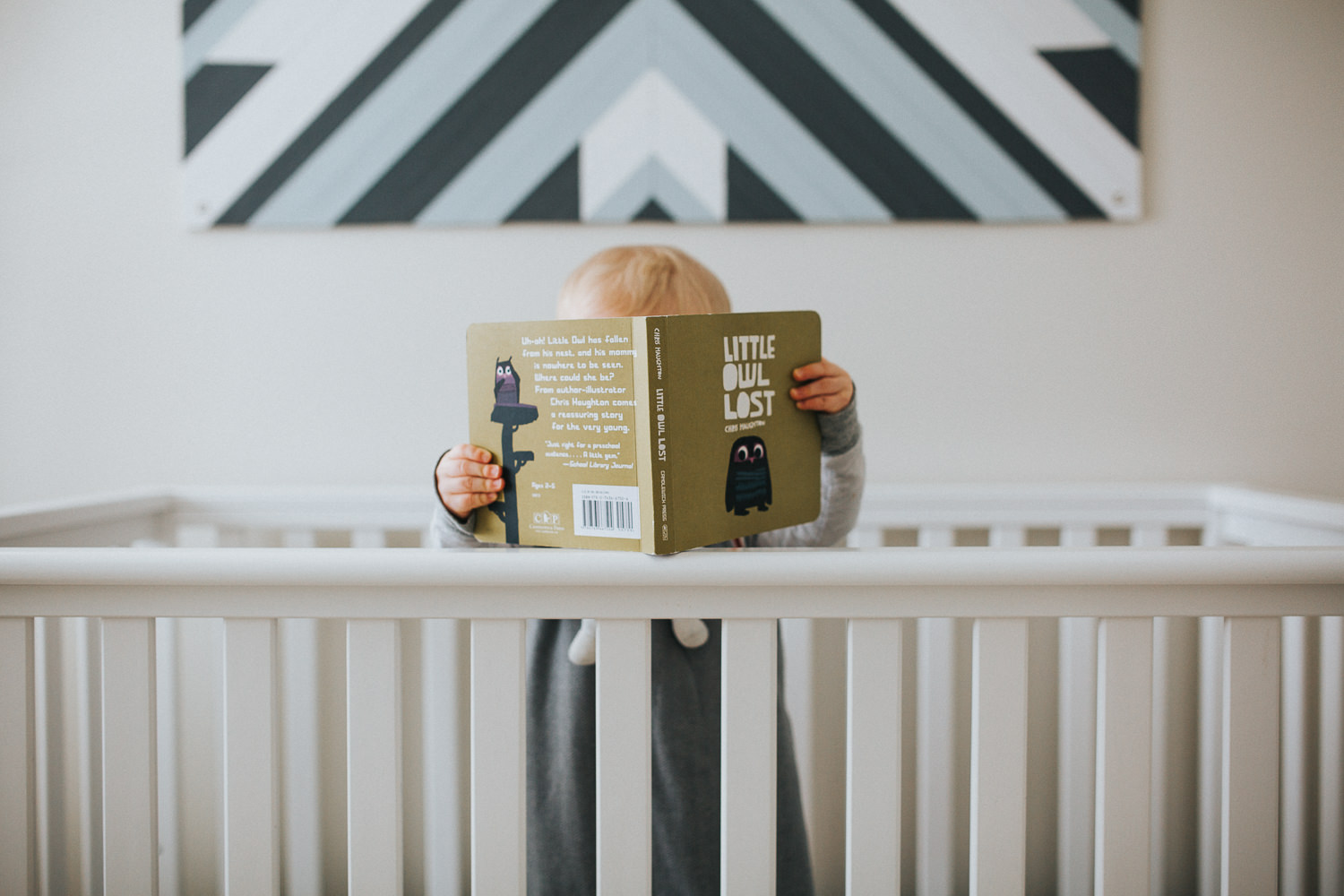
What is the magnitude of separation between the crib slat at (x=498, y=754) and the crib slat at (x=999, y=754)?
29 cm

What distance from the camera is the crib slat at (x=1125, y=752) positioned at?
1.60ft

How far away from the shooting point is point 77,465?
3.64 feet

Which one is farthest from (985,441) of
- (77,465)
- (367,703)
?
(77,465)

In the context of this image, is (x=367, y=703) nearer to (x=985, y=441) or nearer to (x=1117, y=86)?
(x=985, y=441)

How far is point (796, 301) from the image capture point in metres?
1.07

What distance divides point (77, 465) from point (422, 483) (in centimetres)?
50

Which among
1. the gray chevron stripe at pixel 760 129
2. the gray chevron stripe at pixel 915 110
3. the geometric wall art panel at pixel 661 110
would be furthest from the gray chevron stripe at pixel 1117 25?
the gray chevron stripe at pixel 760 129

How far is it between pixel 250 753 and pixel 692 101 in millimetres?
932

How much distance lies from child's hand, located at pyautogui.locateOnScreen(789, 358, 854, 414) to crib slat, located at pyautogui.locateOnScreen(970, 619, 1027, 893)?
0.18 m

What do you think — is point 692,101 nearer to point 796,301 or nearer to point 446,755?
point 796,301

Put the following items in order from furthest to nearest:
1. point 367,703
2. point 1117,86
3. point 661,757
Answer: point 1117,86
point 661,757
point 367,703

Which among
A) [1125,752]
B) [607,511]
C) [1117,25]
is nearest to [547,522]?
[607,511]

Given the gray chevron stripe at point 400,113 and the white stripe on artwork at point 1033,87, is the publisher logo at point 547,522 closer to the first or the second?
the gray chevron stripe at point 400,113

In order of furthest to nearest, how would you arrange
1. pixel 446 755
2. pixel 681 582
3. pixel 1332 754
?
pixel 1332 754, pixel 446 755, pixel 681 582
